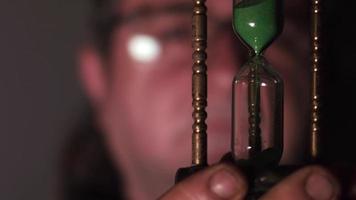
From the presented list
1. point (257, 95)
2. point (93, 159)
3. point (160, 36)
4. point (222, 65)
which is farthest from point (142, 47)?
point (257, 95)

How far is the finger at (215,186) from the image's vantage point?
64 cm

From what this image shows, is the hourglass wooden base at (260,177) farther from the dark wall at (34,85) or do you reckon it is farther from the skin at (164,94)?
the dark wall at (34,85)

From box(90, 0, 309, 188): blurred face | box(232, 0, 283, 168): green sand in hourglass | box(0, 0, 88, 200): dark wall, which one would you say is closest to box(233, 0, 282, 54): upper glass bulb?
box(232, 0, 283, 168): green sand in hourglass

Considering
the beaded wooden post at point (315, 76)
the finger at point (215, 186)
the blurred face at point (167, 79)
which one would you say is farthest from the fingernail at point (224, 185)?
the blurred face at point (167, 79)

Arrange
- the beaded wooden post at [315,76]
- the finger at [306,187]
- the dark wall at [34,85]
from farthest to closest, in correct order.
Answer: the dark wall at [34,85] < the beaded wooden post at [315,76] < the finger at [306,187]

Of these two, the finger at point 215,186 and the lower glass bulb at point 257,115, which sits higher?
the lower glass bulb at point 257,115

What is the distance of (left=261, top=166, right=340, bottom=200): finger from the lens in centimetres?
64

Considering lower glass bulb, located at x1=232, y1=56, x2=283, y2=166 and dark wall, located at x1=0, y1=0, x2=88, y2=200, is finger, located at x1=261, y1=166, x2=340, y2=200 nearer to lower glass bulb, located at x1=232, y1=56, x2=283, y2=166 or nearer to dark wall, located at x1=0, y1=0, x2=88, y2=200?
lower glass bulb, located at x1=232, y1=56, x2=283, y2=166

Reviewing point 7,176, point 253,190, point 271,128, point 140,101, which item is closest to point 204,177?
point 253,190

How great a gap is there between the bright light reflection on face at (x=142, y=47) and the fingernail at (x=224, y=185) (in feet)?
1.97

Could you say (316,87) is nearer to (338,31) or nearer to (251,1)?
(251,1)

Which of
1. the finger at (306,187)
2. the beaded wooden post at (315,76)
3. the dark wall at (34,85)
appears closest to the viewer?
the finger at (306,187)

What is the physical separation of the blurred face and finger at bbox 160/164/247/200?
520mm

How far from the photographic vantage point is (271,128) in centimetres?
81
